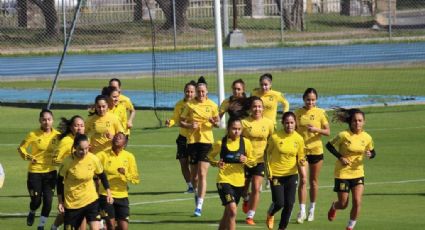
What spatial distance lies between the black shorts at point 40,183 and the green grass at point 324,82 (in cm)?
2203

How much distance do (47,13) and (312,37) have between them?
12.5m

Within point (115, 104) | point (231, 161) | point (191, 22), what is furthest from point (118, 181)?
point (191, 22)

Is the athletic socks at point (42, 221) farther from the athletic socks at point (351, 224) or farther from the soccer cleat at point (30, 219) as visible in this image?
the athletic socks at point (351, 224)

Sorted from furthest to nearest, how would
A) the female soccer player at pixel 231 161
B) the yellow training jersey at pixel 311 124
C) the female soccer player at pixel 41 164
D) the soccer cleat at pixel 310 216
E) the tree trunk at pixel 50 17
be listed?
the tree trunk at pixel 50 17
the yellow training jersey at pixel 311 124
the soccer cleat at pixel 310 216
the female soccer player at pixel 41 164
the female soccer player at pixel 231 161

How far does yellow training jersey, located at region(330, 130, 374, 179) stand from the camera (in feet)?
58.9

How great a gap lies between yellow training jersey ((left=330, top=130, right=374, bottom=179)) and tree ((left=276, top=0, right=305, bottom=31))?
1335 inches

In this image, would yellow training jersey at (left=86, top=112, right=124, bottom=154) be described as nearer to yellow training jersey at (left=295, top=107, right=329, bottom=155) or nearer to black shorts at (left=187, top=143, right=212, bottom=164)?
black shorts at (left=187, top=143, right=212, bottom=164)

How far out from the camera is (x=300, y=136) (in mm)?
18281

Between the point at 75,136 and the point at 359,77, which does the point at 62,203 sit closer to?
the point at 75,136

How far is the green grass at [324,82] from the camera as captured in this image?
4126cm

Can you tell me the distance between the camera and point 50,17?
49.4 meters

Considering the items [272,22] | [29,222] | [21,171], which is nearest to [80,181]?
[29,222]

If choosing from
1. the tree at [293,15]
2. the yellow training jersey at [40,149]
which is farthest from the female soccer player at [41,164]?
the tree at [293,15]

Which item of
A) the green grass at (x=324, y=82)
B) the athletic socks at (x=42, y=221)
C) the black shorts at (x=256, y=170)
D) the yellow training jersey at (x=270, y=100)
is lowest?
the green grass at (x=324, y=82)
